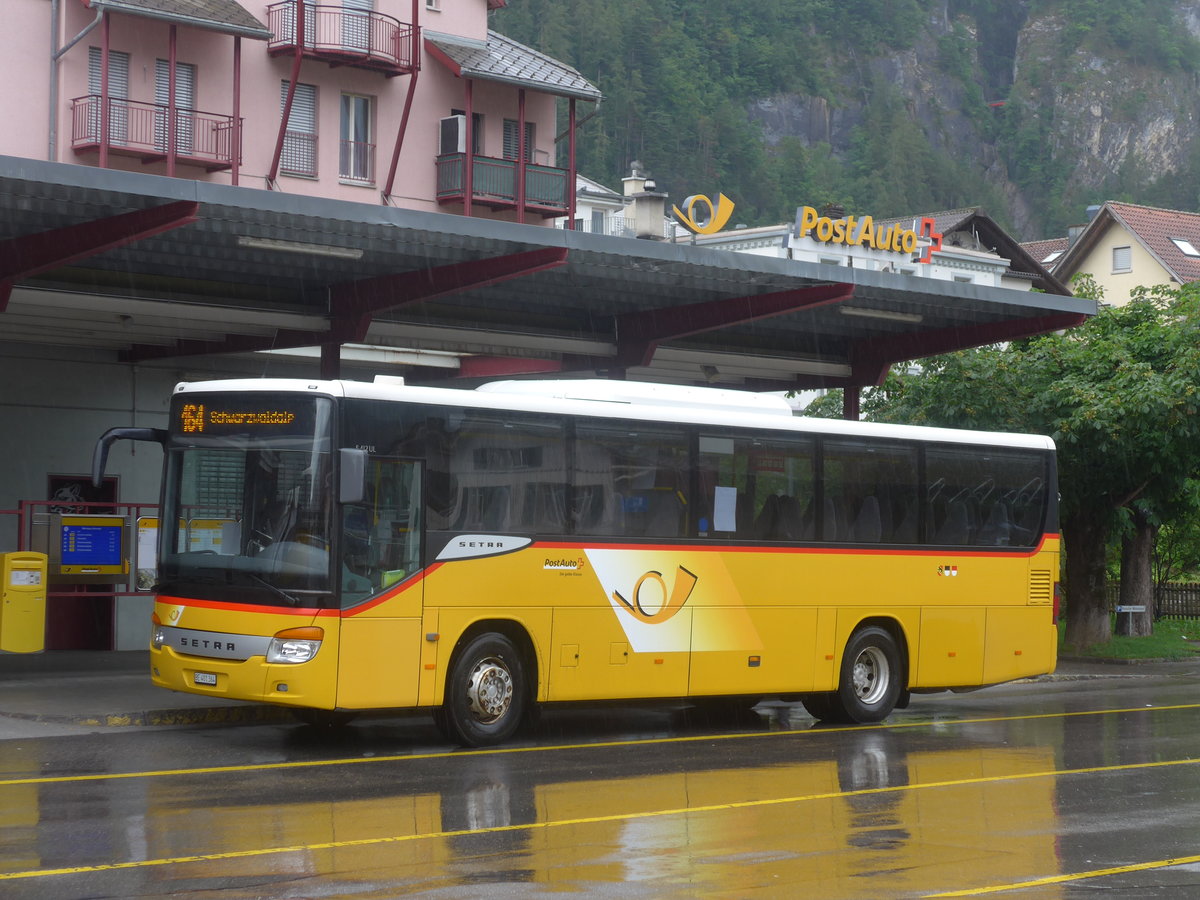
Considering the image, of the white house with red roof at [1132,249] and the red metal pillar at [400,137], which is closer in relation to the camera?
the red metal pillar at [400,137]

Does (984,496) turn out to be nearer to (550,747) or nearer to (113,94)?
(550,747)

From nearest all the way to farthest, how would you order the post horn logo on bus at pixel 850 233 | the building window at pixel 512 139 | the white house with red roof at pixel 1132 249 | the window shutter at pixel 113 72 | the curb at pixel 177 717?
1. the curb at pixel 177 717
2. the window shutter at pixel 113 72
3. the building window at pixel 512 139
4. the post horn logo on bus at pixel 850 233
5. the white house with red roof at pixel 1132 249

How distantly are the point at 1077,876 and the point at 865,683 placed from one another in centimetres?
847

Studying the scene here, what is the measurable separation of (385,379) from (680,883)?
643 cm

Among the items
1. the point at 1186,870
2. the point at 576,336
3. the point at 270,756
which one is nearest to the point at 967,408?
the point at 576,336

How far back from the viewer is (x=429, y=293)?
723 inches

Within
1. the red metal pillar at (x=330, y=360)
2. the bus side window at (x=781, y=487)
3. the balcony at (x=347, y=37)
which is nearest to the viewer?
the bus side window at (x=781, y=487)

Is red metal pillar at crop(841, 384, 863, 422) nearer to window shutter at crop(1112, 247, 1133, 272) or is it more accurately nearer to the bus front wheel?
the bus front wheel

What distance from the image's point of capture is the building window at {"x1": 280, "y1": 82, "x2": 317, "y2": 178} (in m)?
39.4

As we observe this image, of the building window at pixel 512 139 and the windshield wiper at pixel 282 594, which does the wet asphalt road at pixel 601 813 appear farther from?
the building window at pixel 512 139

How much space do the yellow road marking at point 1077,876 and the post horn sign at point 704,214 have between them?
17.9 metres

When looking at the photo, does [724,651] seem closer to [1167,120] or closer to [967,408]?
[967,408]

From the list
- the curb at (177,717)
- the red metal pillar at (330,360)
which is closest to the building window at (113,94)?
the red metal pillar at (330,360)

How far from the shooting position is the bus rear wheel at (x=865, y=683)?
56.0 feet
